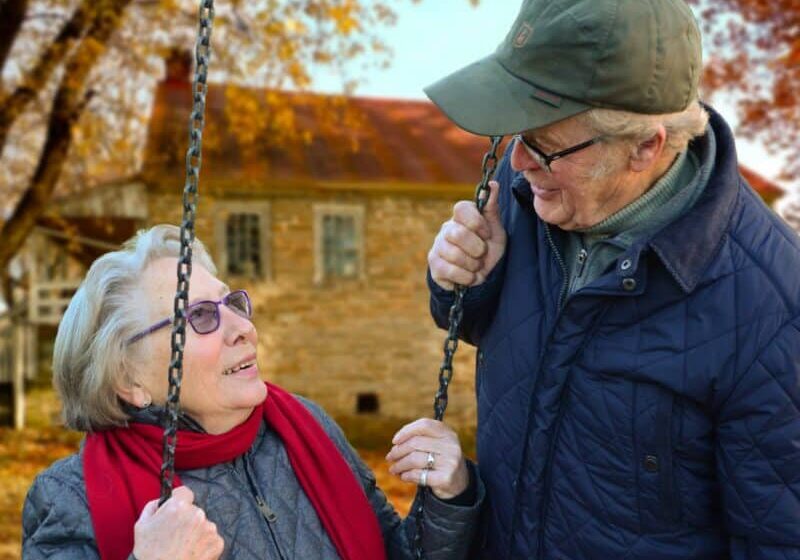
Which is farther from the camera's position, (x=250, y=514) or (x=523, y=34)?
(x=250, y=514)

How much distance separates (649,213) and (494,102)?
432 millimetres

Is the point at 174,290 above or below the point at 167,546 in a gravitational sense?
above

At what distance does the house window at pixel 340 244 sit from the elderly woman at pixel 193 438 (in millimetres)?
13380

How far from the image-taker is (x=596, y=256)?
74.8 inches

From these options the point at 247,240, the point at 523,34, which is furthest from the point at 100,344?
the point at 247,240

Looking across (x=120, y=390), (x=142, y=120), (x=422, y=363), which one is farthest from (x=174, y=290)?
(x=422, y=363)

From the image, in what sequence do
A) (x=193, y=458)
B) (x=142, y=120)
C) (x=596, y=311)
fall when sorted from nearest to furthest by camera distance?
(x=596, y=311) → (x=193, y=458) → (x=142, y=120)

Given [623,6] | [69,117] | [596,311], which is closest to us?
[623,6]

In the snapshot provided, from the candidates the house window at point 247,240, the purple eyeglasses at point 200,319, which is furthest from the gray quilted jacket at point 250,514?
Answer: the house window at point 247,240

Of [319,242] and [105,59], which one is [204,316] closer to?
[105,59]

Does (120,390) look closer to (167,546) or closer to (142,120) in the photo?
(167,546)

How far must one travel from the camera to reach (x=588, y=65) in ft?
5.53

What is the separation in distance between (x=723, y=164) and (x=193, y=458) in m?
1.47

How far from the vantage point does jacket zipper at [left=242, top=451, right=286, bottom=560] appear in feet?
6.98
